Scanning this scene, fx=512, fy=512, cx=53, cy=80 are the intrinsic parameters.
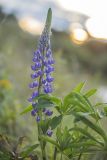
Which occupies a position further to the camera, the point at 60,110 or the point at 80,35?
the point at 80,35

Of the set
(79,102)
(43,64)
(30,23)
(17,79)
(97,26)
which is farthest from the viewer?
(30,23)

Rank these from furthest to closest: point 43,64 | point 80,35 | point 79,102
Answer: point 80,35 → point 43,64 → point 79,102

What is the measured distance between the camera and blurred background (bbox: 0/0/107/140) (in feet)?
15.8

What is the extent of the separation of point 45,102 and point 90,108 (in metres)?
0.20

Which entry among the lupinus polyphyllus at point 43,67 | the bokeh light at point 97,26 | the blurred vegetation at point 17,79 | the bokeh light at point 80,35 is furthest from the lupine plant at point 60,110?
the bokeh light at point 80,35

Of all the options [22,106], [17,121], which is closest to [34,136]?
[17,121]

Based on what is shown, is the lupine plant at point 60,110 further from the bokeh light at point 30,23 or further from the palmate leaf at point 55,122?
the bokeh light at point 30,23

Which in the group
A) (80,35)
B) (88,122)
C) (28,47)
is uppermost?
(80,35)

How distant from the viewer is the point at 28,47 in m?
8.98

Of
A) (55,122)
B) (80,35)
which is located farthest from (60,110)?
(80,35)

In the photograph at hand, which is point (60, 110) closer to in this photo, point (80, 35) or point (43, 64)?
point (43, 64)

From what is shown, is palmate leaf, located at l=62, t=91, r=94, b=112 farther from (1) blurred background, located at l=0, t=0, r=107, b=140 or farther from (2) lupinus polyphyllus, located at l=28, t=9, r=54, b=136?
(1) blurred background, located at l=0, t=0, r=107, b=140

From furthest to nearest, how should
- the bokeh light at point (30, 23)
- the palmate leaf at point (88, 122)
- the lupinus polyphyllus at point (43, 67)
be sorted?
the bokeh light at point (30, 23) < the lupinus polyphyllus at point (43, 67) < the palmate leaf at point (88, 122)

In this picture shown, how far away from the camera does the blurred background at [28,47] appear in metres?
4.82
